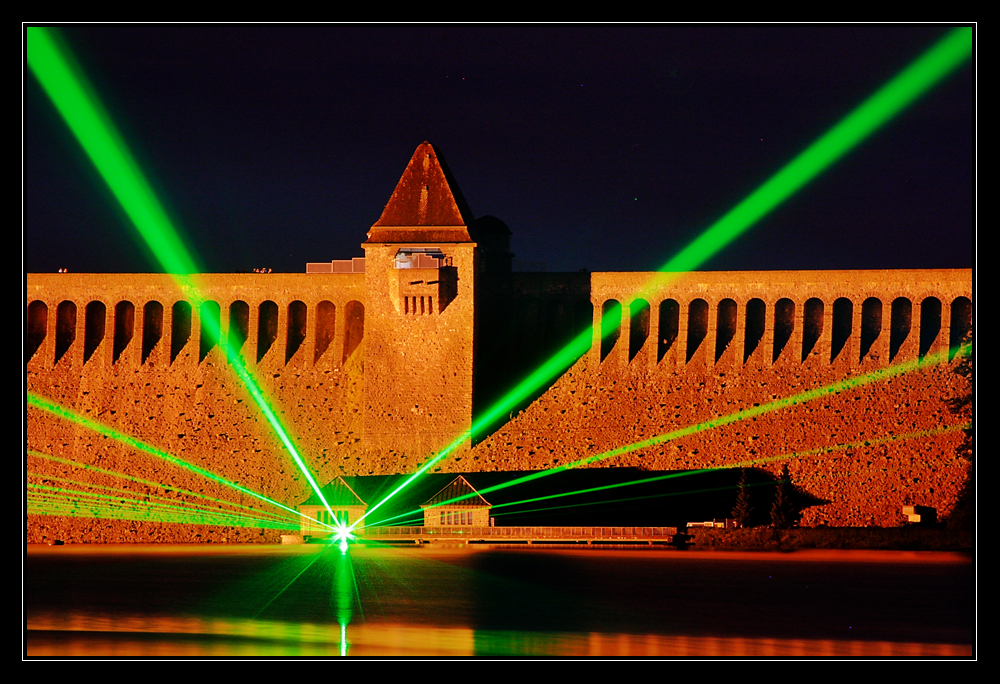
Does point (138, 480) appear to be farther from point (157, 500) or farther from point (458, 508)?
point (458, 508)

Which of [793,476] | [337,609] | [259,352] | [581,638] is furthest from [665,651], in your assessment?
[259,352]

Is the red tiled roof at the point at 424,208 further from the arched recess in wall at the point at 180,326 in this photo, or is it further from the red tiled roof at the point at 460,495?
the arched recess in wall at the point at 180,326

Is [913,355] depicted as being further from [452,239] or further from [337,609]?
[337,609]

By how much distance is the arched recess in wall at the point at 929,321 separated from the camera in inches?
2377

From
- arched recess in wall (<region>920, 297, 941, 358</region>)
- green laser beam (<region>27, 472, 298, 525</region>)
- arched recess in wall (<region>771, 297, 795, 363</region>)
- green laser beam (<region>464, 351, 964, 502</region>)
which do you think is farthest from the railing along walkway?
arched recess in wall (<region>920, 297, 941, 358</region>)

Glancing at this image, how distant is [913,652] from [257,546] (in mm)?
32125

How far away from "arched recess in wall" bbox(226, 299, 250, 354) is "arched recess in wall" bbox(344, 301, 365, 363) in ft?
14.9

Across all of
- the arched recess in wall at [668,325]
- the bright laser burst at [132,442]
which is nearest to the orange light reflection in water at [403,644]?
the bright laser burst at [132,442]

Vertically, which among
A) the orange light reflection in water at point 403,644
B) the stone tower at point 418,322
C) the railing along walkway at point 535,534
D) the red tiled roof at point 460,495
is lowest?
the orange light reflection in water at point 403,644

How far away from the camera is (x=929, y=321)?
61.5 meters

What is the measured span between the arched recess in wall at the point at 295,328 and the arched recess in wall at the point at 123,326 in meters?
7.07

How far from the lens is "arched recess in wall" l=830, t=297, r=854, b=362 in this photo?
61.3 metres

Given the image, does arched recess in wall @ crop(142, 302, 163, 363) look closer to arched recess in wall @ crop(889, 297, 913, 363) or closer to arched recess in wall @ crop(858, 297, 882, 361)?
arched recess in wall @ crop(858, 297, 882, 361)
